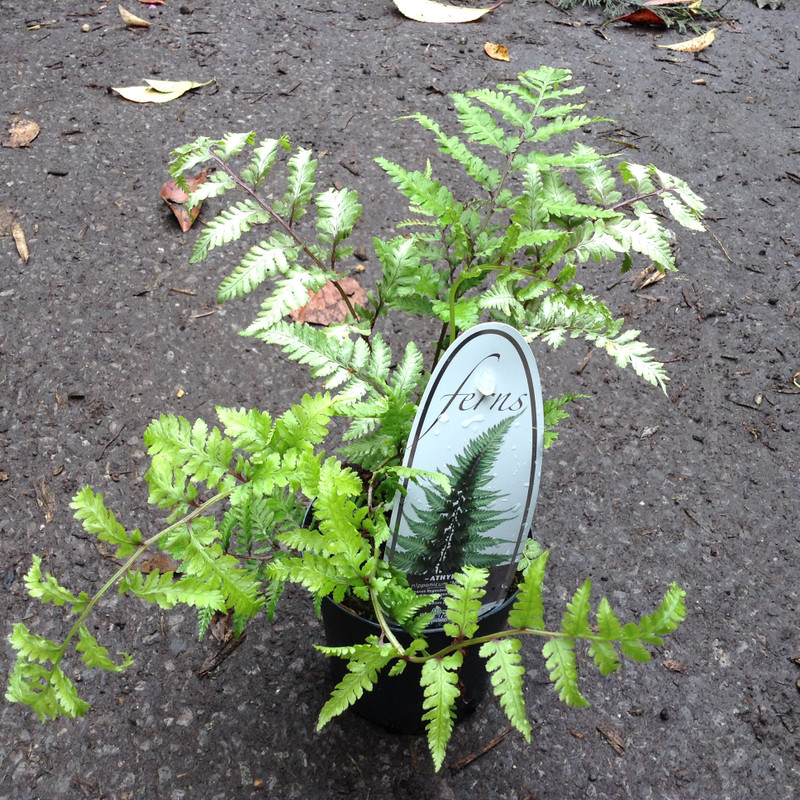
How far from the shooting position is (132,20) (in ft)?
11.2

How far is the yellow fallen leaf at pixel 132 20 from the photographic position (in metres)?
3.42

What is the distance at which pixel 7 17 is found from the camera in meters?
3.45

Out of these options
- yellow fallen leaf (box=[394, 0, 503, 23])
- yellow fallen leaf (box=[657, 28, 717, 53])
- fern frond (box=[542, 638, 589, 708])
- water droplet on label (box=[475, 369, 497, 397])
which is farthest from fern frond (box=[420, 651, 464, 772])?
yellow fallen leaf (box=[657, 28, 717, 53])

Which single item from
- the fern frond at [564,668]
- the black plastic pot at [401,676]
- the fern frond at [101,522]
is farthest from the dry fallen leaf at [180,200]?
the fern frond at [564,668]

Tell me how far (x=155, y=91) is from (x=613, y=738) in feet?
9.53

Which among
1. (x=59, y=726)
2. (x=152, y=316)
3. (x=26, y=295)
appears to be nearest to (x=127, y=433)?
(x=152, y=316)

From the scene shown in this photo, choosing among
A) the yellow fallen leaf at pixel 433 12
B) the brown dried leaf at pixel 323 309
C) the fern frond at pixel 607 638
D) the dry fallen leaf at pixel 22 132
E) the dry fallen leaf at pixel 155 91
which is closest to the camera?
the fern frond at pixel 607 638

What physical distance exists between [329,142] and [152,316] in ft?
3.50

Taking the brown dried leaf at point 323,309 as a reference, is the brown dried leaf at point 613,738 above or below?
below

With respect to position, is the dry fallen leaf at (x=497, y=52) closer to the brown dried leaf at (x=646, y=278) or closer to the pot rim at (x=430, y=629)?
the brown dried leaf at (x=646, y=278)

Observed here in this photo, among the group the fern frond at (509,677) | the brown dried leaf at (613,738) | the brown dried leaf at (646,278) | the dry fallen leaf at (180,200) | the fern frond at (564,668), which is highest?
the fern frond at (564,668)

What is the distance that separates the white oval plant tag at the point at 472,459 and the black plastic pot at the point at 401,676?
108 millimetres

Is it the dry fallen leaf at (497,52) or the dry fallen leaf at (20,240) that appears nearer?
the dry fallen leaf at (20,240)

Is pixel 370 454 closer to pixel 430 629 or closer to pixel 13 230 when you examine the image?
pixel 430 629
